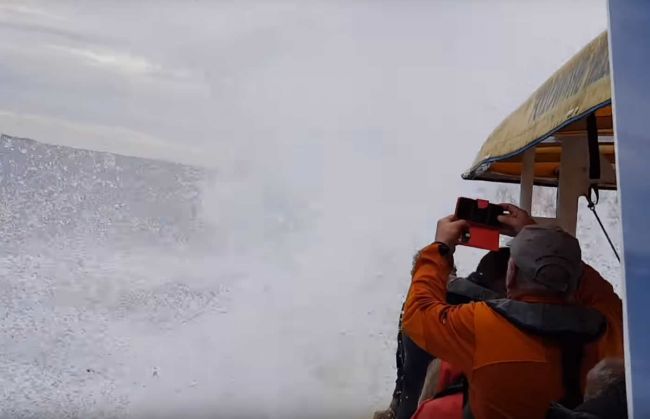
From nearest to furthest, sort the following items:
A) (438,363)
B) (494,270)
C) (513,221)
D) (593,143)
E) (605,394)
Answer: (605,394), (513,221), (438,363), (593,143), (494,270)

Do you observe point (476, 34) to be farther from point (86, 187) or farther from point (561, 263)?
point (561, 263)

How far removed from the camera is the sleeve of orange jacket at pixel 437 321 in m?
1.47

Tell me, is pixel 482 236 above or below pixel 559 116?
below

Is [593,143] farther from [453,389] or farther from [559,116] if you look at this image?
[453,389]

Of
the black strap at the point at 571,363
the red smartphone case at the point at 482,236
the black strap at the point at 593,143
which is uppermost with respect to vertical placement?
the black strap at the point at 593,143

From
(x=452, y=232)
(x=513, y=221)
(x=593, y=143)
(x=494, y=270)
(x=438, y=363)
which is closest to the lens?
(x=452, y=232)

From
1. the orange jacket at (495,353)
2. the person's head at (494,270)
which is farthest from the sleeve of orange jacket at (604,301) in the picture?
the person's head at (494,270)

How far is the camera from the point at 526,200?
120 inches

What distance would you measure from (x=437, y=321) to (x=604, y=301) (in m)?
0.42

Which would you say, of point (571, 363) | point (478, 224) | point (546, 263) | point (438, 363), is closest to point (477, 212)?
point (478, 224)

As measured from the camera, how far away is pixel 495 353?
145 cm

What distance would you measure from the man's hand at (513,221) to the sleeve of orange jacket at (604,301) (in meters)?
0.17

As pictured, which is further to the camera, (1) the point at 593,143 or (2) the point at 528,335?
(1) the point at 593,143

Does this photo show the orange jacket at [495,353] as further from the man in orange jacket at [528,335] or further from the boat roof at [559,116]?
the boat roof at [559,116]
